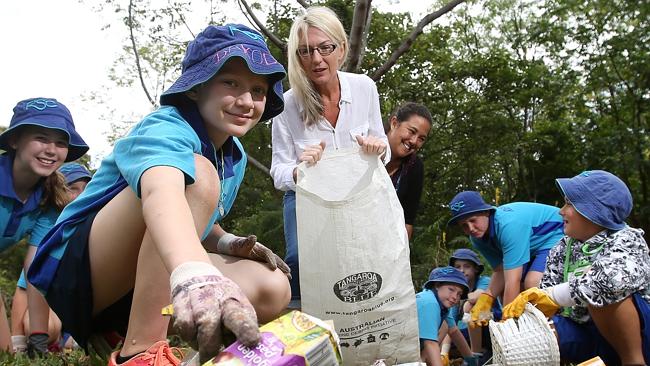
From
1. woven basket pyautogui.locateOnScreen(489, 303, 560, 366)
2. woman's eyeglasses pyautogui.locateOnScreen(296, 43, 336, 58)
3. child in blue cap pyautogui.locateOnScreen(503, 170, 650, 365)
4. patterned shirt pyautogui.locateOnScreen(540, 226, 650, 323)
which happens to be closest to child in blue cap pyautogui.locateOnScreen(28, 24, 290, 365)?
woven basket pyautogui.locateOnScreen(489, 303, 560, 366)

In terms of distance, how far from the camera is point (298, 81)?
10.5ft

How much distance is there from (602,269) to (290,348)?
1.94 m

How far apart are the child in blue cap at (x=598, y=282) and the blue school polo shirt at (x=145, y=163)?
1.23 m

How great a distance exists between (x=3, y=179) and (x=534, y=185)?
41.9ft

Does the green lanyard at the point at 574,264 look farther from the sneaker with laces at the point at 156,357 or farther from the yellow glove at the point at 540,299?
the sneaker with laces at the point at 156,357

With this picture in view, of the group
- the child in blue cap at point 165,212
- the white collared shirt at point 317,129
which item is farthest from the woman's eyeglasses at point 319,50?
the child in blue cap at point 165,212

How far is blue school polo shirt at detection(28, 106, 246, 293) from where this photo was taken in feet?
5.62

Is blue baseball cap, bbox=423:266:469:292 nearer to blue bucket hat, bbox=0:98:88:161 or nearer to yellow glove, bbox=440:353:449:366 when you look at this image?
yellow glove, bbox=440:353:449:366

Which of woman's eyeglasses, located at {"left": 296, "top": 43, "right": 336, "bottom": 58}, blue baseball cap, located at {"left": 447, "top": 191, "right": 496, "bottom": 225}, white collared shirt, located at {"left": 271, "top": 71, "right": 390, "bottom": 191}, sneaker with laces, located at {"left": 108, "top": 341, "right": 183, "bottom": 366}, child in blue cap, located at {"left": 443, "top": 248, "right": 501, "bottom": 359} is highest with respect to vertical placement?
woman's eyeglasses, located at {"left": 296, "top": 43, "right": 336, "bottom": 58}

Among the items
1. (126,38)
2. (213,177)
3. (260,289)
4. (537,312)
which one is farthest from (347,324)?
(126,38)

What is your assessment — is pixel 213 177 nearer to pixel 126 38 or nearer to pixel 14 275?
pixel 126 38

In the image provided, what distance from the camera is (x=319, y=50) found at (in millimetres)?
3217

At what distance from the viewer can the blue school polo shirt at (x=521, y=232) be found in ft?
13.4

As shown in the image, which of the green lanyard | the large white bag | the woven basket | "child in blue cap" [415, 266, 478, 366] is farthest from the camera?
"child in blue cap" [415, 266, 478, 366]
